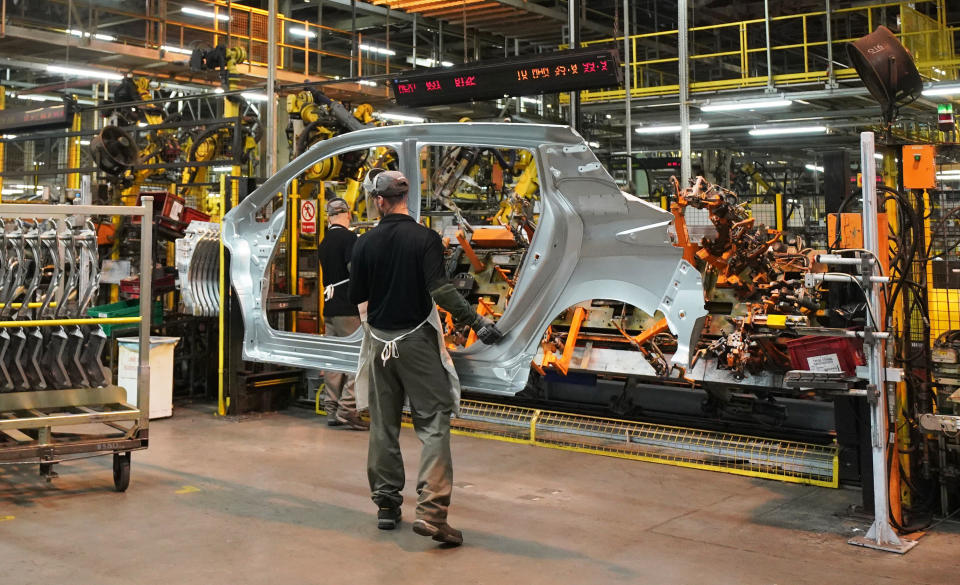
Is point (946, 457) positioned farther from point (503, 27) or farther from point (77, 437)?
point (503, 27)

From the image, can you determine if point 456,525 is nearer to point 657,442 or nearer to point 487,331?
point 487,331

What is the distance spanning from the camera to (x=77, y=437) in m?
5.21

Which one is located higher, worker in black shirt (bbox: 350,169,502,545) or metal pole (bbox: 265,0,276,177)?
metal pole (bbox: 265,0,276,177)

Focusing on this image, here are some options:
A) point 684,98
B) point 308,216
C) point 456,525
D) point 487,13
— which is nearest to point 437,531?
point 456,525

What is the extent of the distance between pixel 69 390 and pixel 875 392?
4356mm

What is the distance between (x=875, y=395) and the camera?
4012 millimetres

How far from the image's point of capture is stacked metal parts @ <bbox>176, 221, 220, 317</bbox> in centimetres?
762

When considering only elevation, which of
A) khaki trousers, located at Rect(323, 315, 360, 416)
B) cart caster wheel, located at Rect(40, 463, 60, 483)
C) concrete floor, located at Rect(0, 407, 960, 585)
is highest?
khaki trousers, located at Rect(323, 315, 360, 416)

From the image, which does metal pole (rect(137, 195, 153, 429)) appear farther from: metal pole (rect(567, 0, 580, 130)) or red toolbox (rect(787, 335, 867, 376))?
metal pole (rect(567, 0, 580, 130))

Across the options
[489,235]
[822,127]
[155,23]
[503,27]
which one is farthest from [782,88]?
[155,23]

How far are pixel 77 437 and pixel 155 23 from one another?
1180 centimetres

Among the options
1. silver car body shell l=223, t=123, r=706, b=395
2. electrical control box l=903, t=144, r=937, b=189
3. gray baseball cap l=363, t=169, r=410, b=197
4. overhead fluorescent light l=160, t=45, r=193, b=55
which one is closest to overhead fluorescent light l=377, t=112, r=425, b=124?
overhead fluorescent light l=160, t=45, r=193, b=55

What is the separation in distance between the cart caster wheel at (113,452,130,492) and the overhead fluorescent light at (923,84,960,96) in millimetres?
8877

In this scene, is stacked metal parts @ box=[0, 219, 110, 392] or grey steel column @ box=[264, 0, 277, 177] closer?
Answer: stacked metal parts @ box=[0, 219, 110, 392]
